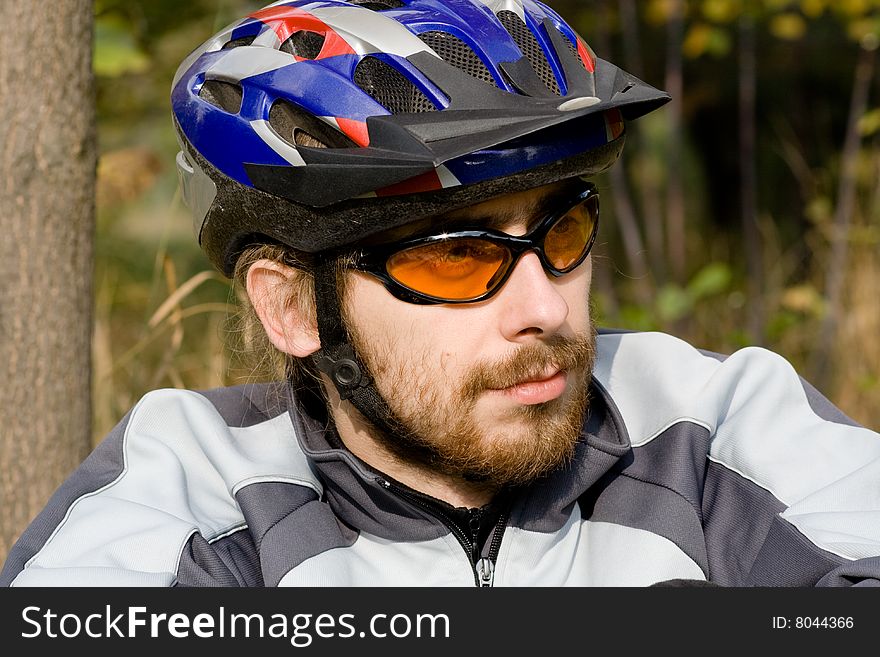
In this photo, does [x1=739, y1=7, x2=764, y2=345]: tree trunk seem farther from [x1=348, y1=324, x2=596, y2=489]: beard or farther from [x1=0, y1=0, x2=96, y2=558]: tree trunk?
[x1=0, y1=0, x2=96, y2=558]: tree trunk

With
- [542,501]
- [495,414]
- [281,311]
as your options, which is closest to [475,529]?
[542,501]

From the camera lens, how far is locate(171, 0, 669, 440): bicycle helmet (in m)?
1.95

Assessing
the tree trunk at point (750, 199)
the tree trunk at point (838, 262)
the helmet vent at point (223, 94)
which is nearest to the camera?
the helmet vent at point (223, 94)

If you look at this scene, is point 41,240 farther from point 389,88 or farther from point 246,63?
point 389,88

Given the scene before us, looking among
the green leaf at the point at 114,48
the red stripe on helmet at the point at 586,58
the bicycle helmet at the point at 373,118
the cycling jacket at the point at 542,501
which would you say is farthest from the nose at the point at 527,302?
the green leaf at the point at 114,48

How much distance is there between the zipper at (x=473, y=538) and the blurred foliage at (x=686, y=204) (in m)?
0.79

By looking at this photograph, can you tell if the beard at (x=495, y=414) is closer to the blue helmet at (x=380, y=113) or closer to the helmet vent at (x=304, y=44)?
the blue helmet at (x=380, y=113)

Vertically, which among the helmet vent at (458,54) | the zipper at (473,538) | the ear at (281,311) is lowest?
the zipper at (473,538)

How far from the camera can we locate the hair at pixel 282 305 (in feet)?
7.36

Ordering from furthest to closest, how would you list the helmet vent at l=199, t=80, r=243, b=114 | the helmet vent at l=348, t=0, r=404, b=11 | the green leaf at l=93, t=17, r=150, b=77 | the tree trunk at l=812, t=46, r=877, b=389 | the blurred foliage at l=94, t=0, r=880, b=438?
the tree trunk at l=812, t=46, r=877, b=389 < the blurred foliage at l=94, t=0, r=880, b=438 < the green leaf at l=93, t=17, r=150, b=77 < the helmet vent at l=348, t=0, r=404, b=11 < the helmet vent at l=199, t=80, r=243, b=114

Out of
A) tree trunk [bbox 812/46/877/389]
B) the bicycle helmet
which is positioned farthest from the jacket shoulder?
tree trunk [bbox 812/46/877/389]
